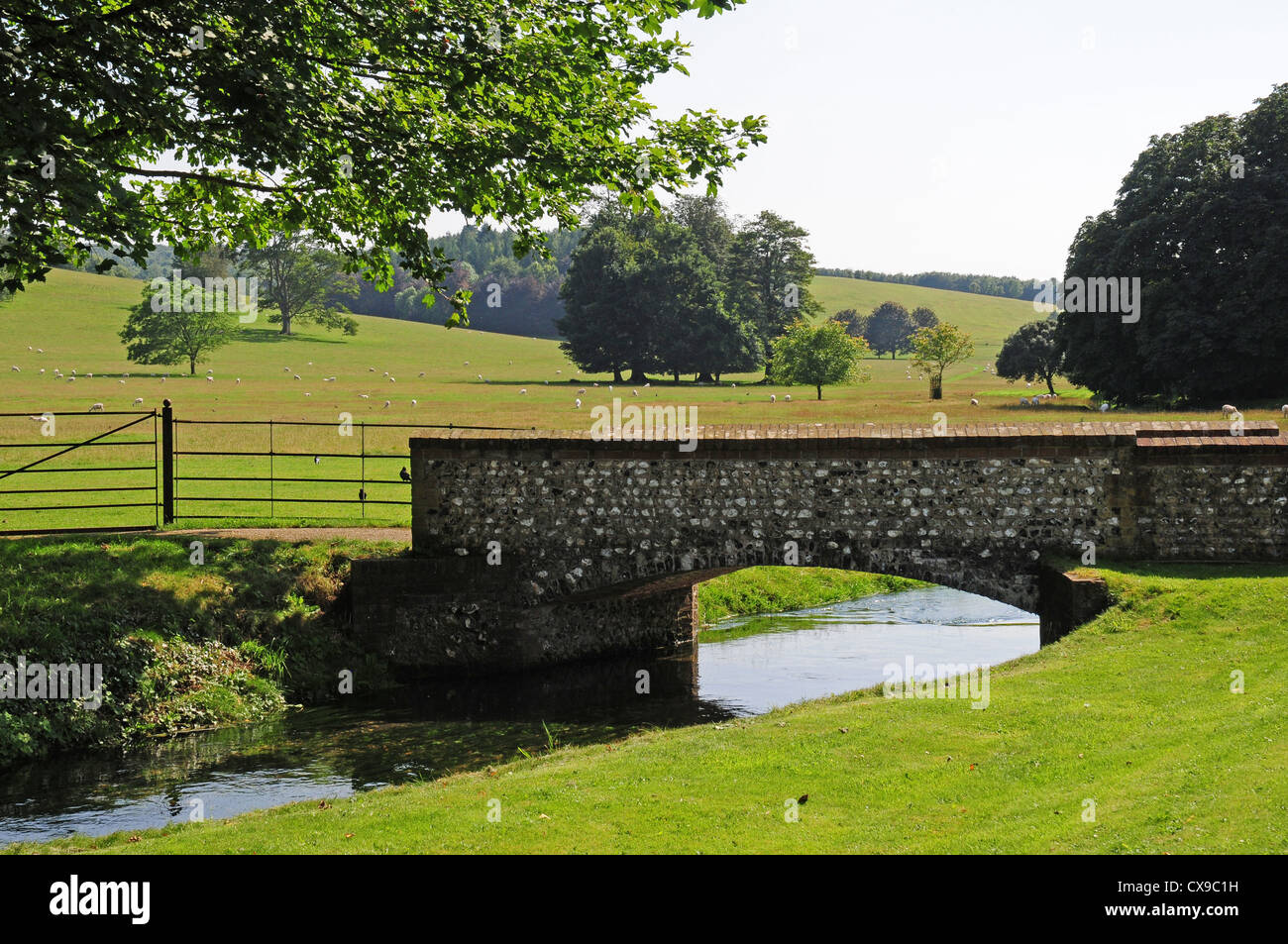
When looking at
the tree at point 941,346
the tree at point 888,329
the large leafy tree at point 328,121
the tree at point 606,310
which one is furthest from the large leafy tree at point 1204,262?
the tree at point 888,329

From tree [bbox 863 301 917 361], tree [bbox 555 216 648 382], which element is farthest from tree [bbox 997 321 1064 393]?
tree [bbox 863 301 917 361]

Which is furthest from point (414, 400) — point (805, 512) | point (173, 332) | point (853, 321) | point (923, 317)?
point (923, 317)

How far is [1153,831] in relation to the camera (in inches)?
276

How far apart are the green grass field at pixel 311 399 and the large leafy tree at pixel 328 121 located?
3903 mm

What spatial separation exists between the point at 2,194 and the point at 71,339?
84202 mm

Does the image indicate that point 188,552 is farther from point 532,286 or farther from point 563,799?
point 532,286

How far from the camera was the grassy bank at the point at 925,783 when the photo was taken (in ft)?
24.5

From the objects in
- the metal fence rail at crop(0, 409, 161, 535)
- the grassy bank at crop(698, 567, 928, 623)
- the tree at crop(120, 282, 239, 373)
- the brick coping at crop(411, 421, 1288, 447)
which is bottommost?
the grassy bank at crop(698, 567, 928, 623)

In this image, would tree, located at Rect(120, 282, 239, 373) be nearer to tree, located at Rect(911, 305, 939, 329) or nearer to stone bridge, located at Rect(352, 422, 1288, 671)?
stone bridge, located at Rect(352, 422, 1288, 671)

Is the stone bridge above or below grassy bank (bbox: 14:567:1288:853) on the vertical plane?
above

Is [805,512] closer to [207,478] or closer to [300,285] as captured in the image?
[207,478]

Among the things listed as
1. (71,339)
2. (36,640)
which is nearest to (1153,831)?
(36,640)

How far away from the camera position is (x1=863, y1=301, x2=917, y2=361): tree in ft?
439

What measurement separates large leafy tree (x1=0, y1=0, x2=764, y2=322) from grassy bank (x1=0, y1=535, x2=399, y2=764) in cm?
438
